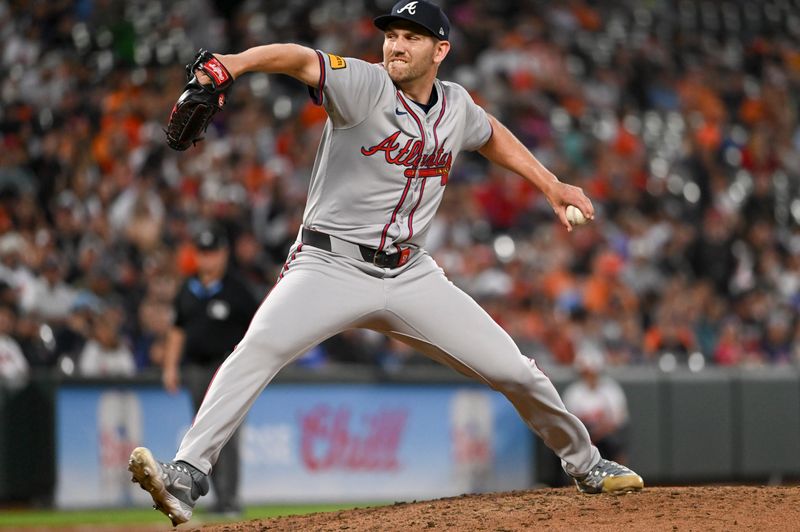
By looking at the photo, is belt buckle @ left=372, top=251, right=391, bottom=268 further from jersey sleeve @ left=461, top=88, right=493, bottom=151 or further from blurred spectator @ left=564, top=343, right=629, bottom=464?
blurred spectator @ left=564, top=343, right=629, bottom=464

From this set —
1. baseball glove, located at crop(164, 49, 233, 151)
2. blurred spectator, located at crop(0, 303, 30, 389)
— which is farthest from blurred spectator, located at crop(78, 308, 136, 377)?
baseball glove, located at crop(164, 49, 233, 151)

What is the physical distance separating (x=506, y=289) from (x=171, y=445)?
382 centimetres

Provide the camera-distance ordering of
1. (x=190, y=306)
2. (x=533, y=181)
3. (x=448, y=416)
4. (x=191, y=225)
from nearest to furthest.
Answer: (x=533, y=181)
(x=190, y=306)
(x=448, y=416)
(x=191, y=225)

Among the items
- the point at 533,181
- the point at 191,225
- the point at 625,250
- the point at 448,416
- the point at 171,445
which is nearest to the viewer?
the point at 533,181

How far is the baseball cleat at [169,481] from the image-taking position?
419cm

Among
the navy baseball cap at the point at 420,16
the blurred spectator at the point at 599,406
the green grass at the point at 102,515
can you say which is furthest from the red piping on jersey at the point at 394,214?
the blurred spectator at the point at 599,406

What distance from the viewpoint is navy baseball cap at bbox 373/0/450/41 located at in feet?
14.9

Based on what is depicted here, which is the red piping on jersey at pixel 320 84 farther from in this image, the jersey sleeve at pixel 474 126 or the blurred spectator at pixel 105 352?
the blurred spectator at pixel 105 352

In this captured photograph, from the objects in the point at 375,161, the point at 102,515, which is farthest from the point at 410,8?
the point at 102,515

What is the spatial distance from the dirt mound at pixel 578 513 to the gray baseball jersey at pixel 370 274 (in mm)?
427

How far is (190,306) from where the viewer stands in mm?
7938

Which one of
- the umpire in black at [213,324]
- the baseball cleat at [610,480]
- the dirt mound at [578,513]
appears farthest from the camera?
the umpire in black at [213,324]

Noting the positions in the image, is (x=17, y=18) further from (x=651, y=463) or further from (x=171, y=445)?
(x=651, y=463)

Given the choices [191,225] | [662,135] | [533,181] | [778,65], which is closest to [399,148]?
[533,181]
